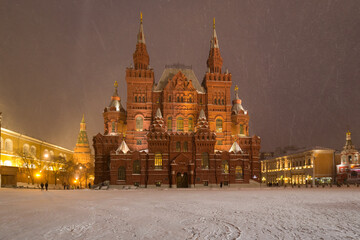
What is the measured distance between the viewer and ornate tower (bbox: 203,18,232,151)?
6450 centimetres

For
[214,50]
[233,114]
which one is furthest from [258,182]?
[214,50]

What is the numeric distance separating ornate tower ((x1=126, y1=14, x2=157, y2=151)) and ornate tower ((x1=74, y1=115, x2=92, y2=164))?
63.5m

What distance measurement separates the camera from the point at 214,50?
68562 millimetres

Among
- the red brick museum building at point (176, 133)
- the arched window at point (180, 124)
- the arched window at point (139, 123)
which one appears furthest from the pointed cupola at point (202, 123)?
the arched window at point (139, 123)

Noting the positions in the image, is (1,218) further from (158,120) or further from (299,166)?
(299,166)

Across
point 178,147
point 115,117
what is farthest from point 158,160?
point 115,117

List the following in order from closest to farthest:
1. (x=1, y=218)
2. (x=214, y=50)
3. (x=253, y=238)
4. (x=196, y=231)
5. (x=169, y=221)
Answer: (x=253, y=238) → (x=196, y=231) → (x=169, y=221) → (x=1, y=218) → (x=214, y=50)

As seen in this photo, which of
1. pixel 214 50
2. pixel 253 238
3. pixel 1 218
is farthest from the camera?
pixel 214 50

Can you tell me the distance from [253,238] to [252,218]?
4.62 m

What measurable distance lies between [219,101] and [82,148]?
7800 cm

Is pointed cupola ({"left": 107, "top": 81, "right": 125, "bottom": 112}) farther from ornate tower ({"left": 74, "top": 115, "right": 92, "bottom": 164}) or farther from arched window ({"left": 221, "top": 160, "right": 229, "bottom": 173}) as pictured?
ornate tower ({"left": 74, "top": 115, "right": 92, "bottom": 164})

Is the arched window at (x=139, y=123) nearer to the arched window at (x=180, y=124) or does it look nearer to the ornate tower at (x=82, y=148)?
the arched window at (x=180, y=124)

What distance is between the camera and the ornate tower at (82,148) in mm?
121588

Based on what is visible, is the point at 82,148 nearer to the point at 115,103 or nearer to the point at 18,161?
the point at 18,161
